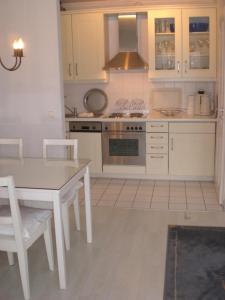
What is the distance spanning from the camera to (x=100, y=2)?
527cm

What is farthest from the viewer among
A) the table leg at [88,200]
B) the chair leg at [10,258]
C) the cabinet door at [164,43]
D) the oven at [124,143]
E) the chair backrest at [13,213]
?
the oven at [124,143]

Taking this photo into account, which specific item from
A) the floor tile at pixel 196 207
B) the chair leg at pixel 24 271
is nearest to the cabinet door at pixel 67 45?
the floor tile at pixel 196 207

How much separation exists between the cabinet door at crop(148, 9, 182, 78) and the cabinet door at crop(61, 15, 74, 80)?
1.13 m

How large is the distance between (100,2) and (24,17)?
4.92 ft

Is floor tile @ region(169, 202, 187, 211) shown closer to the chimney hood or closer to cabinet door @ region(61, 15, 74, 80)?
the chimney hood

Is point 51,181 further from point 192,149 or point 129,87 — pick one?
point 129,87

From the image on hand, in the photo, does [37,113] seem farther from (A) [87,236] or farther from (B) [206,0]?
(B) [206,0]

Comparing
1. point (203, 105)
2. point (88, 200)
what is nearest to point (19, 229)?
point (88, 200)

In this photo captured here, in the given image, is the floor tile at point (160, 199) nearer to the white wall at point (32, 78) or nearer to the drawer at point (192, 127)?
the drawer at point (192, 127)

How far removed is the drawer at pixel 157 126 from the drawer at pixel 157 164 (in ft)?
1.13

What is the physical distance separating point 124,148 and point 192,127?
3.16ft

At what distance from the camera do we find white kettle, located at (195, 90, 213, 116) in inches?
207

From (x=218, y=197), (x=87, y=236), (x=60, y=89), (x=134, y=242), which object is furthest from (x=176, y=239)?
(x=60, y=89)

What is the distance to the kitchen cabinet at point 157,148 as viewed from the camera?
5176 mm
